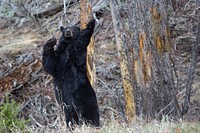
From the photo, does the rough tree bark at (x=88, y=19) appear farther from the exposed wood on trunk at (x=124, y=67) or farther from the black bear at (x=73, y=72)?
the black bear at (x=73, y=72)

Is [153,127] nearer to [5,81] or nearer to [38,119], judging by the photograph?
[38,119]

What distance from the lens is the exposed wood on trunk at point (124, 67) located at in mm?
10445

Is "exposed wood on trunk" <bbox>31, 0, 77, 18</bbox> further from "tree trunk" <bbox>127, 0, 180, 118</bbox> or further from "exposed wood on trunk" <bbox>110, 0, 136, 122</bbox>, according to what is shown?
"exposed wood on trunk" <bbox>110, 0, 136, 122</bbox>

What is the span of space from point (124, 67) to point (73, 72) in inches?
59.2

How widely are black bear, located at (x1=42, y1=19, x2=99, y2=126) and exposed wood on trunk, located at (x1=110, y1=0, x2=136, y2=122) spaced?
1073mm

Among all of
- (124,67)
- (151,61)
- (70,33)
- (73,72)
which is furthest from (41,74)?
(70,33)

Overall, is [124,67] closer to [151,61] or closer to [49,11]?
[151,61]

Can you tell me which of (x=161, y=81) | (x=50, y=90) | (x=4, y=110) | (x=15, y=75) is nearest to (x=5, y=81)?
(x=15, y=75)

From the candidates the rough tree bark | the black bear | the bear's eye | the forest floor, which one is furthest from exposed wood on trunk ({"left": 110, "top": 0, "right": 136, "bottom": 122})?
the bear's eye

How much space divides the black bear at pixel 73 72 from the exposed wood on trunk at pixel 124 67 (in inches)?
42.2

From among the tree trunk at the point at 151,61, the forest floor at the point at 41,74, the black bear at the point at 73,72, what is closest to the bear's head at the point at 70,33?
the black bear at the point at 73,72

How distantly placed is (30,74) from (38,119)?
2260mm

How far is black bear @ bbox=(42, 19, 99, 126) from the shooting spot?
9445mm

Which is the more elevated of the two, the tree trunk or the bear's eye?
the bear's eye
